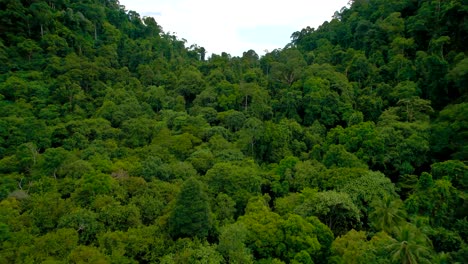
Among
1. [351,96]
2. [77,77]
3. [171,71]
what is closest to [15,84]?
[77,77]

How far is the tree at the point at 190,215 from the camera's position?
70.7 ft

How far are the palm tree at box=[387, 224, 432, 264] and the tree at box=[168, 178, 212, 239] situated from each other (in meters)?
10.6

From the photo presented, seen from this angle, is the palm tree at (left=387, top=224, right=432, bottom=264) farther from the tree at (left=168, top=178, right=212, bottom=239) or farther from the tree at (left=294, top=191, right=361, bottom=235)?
the tree at (left=168, top=178, right=212, bottom=239)

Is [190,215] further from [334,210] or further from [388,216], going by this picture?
[388,216]

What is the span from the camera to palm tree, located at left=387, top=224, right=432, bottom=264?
52.9 ft

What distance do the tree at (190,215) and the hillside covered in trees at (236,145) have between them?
0.25 ft

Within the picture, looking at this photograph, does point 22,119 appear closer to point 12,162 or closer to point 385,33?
point 12,162

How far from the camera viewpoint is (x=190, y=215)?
21.5m

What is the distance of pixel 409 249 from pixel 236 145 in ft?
74.1

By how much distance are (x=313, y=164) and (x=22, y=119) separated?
29135mm

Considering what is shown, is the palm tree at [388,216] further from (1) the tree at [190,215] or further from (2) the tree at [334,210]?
(1) the tree at [190,215]

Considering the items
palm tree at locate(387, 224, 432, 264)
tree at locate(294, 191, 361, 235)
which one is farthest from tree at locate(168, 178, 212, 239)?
palm tree at locate(387, 224, 432, 264)

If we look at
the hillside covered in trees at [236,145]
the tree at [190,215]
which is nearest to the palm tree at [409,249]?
the hillside covered in trees at [236,145]

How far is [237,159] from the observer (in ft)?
109
